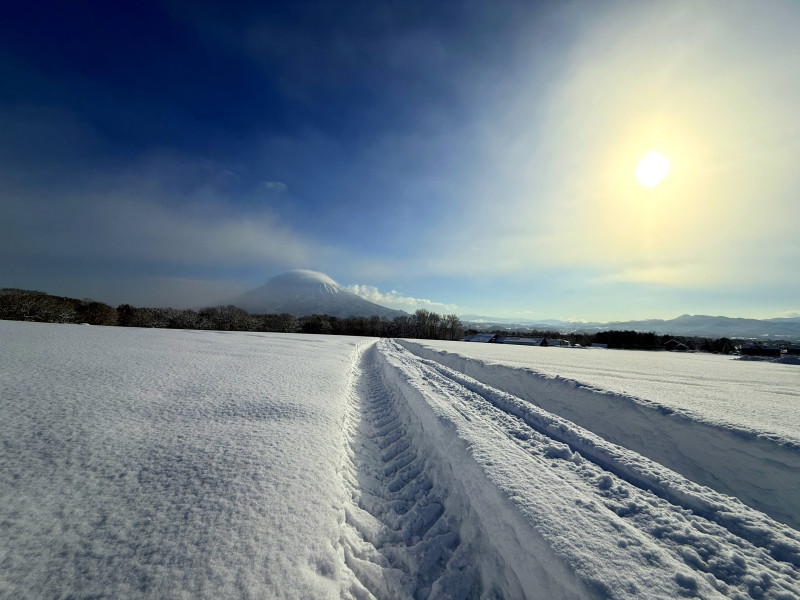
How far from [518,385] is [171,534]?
Result: 7.92 meters

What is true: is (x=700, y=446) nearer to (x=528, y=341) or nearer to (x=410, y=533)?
(x=410, y=533)

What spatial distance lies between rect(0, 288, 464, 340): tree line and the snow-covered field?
184 ft

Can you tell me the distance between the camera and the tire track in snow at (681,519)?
2.00 metres

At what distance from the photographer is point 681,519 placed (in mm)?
2584

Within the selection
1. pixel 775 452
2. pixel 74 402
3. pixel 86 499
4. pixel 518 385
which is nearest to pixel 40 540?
pixel 86 499

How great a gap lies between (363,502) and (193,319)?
67.4 meters

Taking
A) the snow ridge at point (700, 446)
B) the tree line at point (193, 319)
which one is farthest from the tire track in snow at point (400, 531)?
the tree line at point (193, 319)

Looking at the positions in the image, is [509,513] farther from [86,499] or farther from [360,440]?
[86,499]

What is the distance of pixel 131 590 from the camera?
5.31 ft

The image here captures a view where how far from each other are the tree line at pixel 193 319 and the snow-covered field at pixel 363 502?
5596 centimetres

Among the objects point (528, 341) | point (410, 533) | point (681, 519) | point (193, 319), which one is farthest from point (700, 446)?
point (193, 319)

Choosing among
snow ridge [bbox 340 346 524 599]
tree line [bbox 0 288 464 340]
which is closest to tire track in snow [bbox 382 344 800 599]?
snow ridge [bbox 340 346 524 599]

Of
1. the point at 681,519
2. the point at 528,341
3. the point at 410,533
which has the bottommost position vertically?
the point at 528,341

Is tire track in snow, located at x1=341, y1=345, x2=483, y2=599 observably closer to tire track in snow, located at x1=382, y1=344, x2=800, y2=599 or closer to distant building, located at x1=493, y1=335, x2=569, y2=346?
tire track in snow, located at x1=382, y1=344, x2=800, y2=599
